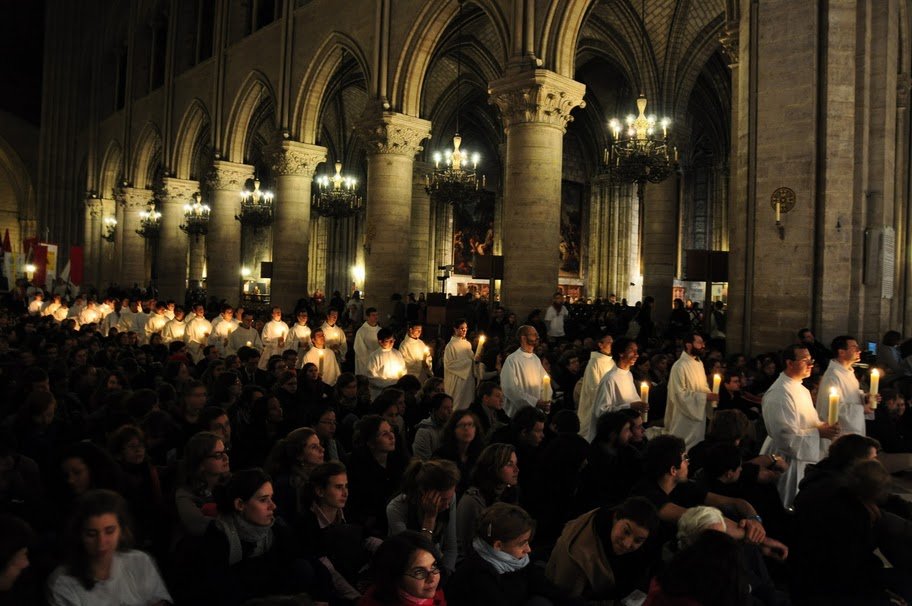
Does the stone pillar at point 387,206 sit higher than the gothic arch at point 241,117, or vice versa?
the gothic arch at point 241,117

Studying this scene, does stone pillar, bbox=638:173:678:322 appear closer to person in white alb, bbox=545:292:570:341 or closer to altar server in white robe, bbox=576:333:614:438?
person in white alb, bbox=545:292:570:341

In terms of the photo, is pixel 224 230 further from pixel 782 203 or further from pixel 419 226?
pixel 782 203

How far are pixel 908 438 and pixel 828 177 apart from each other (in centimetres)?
350

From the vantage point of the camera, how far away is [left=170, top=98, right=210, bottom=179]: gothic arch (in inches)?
1080

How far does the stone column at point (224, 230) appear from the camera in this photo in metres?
24.4

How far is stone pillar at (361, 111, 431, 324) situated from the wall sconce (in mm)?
9597

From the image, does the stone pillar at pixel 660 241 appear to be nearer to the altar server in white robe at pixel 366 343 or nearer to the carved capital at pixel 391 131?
the carved capital at pixel 391 131

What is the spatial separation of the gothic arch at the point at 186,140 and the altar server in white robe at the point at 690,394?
2356 cm

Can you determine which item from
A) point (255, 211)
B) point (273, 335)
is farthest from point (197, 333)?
point (255, 211)

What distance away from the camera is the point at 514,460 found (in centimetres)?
438

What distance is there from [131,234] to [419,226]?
45.5 ft

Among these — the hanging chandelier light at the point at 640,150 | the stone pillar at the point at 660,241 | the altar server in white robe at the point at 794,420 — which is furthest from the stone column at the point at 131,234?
the altar server in white robe at the point at 794,420

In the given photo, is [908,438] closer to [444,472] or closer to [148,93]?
[444,472]

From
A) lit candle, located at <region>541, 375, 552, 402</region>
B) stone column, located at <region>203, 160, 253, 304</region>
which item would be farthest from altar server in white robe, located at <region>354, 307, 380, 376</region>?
stone column, located at <region>203, 160, 253, 304</region>
